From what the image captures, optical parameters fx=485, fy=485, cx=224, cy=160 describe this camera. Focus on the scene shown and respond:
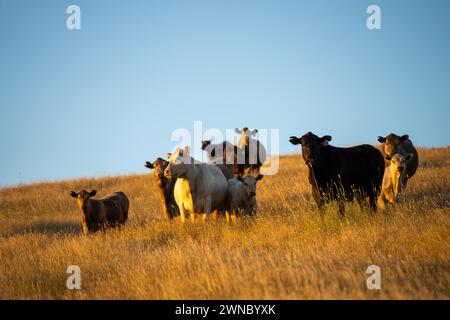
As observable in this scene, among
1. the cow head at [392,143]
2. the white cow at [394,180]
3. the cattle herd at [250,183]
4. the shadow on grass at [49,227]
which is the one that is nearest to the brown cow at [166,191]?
the cattle herd at [250,183]

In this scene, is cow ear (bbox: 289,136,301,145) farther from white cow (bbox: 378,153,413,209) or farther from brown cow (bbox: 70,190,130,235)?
brown cow (bbox: 70,190,130,235)

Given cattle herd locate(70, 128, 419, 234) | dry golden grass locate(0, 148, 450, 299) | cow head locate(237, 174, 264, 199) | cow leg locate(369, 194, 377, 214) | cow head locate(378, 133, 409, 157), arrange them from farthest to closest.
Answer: cow head locate(378, 133, 409, 157) < cow head locate(237, 174, 264, 199) < cow leg locate(369, 194, 377, 214) < cattle herd locate(70, 128, 419, 234) < dry golden grass locate(0, 148, 450, 299)

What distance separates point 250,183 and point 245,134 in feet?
28.5

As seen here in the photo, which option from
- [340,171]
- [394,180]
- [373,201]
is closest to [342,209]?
[340,171]

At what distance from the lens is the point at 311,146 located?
10289 millimetres

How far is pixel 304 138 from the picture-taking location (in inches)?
407

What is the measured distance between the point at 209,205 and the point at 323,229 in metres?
3.91

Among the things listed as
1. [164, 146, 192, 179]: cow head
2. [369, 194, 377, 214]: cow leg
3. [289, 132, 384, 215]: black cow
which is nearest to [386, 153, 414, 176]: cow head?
[289, 132, 384, 215]: black cow

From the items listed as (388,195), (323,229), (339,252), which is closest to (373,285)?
(339,252)

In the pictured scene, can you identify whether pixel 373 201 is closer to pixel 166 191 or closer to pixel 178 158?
pixel 178 158

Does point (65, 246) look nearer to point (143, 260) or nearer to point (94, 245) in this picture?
point (94, 245)

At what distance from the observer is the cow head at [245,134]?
821 inches

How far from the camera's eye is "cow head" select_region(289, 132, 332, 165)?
33.4ft

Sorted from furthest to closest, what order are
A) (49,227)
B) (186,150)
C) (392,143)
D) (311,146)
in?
(49,227) → (392,143) → (186,150) → (311,146)
